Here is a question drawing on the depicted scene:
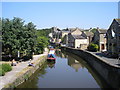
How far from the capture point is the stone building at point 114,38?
32.8 m

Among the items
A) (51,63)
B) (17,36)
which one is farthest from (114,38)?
(17,36)

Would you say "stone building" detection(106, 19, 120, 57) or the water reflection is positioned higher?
"stone building" detection(106, 19, 120, 57)

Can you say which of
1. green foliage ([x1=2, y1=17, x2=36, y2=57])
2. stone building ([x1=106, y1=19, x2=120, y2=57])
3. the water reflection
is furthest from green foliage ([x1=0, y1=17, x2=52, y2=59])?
stone building ([x1=106, y1=19, x2=120, y2=57])

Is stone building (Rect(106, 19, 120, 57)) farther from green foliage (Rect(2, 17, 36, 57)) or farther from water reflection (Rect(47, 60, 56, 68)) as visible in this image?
green foliage (Rect(2, 17, 36, 57))

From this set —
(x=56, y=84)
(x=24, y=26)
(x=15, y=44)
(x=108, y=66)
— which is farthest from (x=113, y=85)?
(x=24, y=26)

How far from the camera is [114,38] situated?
1355 inches

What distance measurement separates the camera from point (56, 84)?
2059 centimetres

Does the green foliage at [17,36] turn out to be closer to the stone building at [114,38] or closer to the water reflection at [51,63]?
the water reflection at [51,63]

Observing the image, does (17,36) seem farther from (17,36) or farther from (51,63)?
(51,63)

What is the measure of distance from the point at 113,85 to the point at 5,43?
19657 mm

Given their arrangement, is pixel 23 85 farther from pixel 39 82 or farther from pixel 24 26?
pixel 24 26

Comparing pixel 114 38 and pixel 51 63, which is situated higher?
pixel 114 38

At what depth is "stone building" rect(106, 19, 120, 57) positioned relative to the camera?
32.8 metres

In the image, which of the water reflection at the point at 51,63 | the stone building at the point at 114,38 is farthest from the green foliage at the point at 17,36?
the stone building at the point at 114,38
